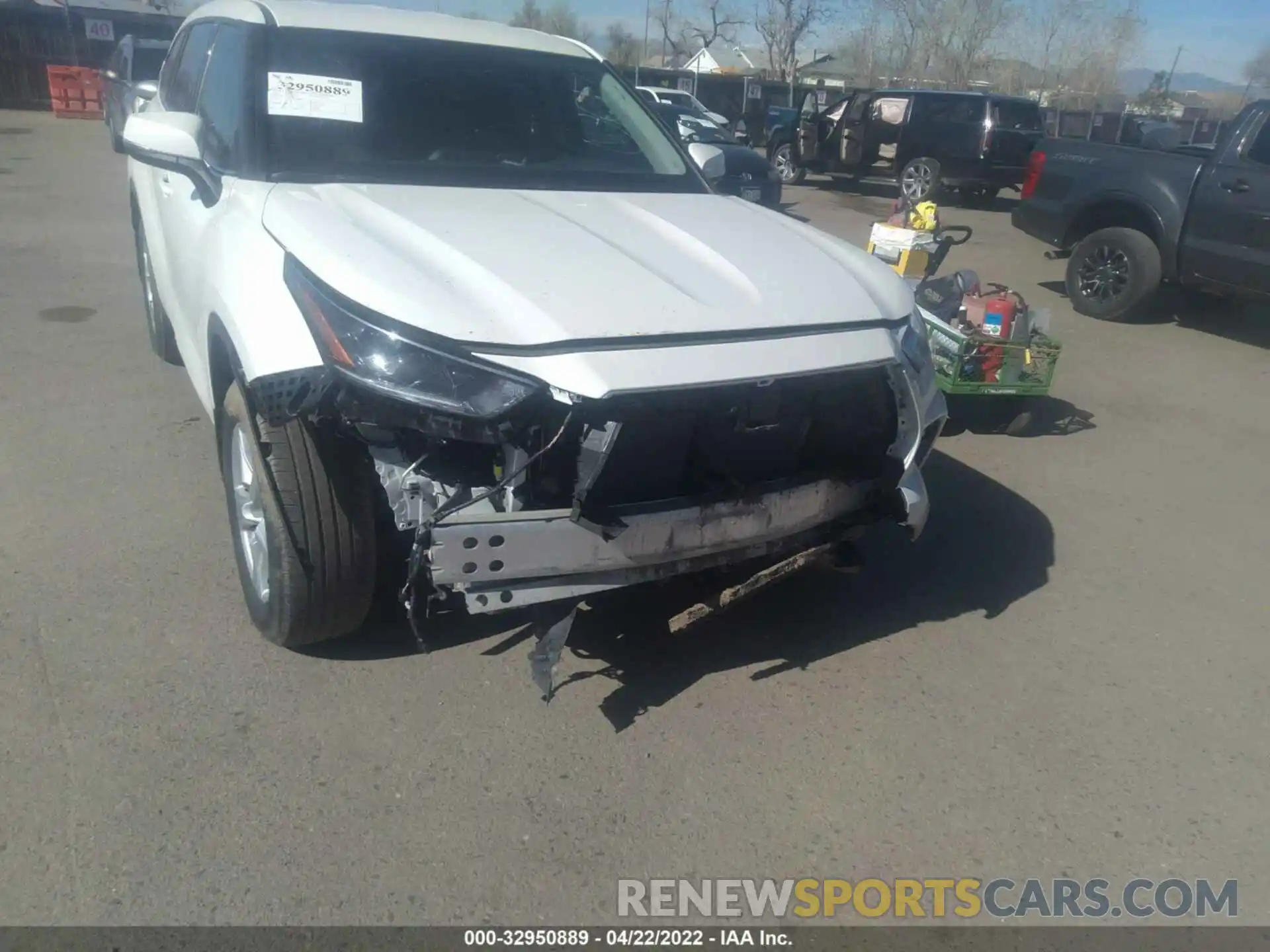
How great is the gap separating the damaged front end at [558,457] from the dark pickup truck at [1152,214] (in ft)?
20.3

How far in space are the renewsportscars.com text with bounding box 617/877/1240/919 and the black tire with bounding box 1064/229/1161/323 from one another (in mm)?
6802

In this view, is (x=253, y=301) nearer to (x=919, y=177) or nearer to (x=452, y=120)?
(x=452, y=120)

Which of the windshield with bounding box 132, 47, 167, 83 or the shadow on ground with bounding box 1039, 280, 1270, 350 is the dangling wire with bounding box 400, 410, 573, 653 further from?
the windshield with bounding box 132, 47, 167, 83

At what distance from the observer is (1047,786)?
2.84m

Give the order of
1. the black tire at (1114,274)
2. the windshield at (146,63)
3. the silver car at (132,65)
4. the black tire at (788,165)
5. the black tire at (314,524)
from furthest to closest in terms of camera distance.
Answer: the black tire at (788,165) < the windshield at (146,63) < the silver car at (132,65) < the black tire at (1114,274) < the black tire at (314,524)

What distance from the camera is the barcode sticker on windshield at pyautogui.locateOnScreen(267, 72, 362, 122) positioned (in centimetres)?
339

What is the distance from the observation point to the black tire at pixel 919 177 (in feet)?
51.1

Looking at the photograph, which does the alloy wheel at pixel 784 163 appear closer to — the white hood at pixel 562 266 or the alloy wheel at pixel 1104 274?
the alloy wheel at pixel 1104 274

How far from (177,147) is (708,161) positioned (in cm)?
212

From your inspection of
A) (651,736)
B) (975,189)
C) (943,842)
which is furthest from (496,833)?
(975,189)

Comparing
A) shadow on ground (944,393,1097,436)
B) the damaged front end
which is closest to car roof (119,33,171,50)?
shadow on ground (944,393,1097,436)

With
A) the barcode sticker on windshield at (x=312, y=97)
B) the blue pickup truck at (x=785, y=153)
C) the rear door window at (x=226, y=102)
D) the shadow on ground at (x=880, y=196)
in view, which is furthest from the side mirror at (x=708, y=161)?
the blue pickup truck at (x=785, y=153)

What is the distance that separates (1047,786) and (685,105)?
62.5 ft
